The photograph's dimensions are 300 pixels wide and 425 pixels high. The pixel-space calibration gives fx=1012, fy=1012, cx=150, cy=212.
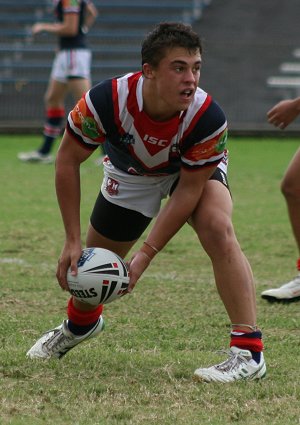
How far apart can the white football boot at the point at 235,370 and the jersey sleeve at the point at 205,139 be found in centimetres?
90

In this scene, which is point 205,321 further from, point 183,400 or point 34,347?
point 183,400

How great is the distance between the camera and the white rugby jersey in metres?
4.71

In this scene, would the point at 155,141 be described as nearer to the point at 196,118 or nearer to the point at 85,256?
the point at 196,118

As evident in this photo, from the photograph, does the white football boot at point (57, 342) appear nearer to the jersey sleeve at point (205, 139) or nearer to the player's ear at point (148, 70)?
the jersey sleeve at point (205, 139)

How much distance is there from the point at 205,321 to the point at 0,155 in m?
9.34

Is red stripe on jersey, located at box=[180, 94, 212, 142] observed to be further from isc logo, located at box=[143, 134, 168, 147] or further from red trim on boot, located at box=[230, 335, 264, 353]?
red trim on boot, located at box=[230, 335, 264, 353]

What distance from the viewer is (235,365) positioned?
15.4 ft

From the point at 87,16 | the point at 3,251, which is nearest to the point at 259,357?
the point at 3,251

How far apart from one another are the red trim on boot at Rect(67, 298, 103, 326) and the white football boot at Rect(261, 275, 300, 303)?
1723 millimetres

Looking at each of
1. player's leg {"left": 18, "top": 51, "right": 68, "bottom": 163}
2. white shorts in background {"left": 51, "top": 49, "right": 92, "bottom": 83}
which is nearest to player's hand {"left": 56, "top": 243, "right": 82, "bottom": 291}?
player's leg {"left": 18, "top": 51, "right": 68, "bottom": 163}

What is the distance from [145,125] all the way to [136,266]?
0.66 meters

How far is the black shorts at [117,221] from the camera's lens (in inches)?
202

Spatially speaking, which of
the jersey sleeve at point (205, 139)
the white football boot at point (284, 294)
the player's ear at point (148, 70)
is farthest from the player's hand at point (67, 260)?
the white football boot at point (284, 294)

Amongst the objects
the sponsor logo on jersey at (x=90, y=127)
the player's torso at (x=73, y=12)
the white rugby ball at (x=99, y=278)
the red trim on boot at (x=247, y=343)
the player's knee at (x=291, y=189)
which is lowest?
the player's torso at (x=73, y=12)
